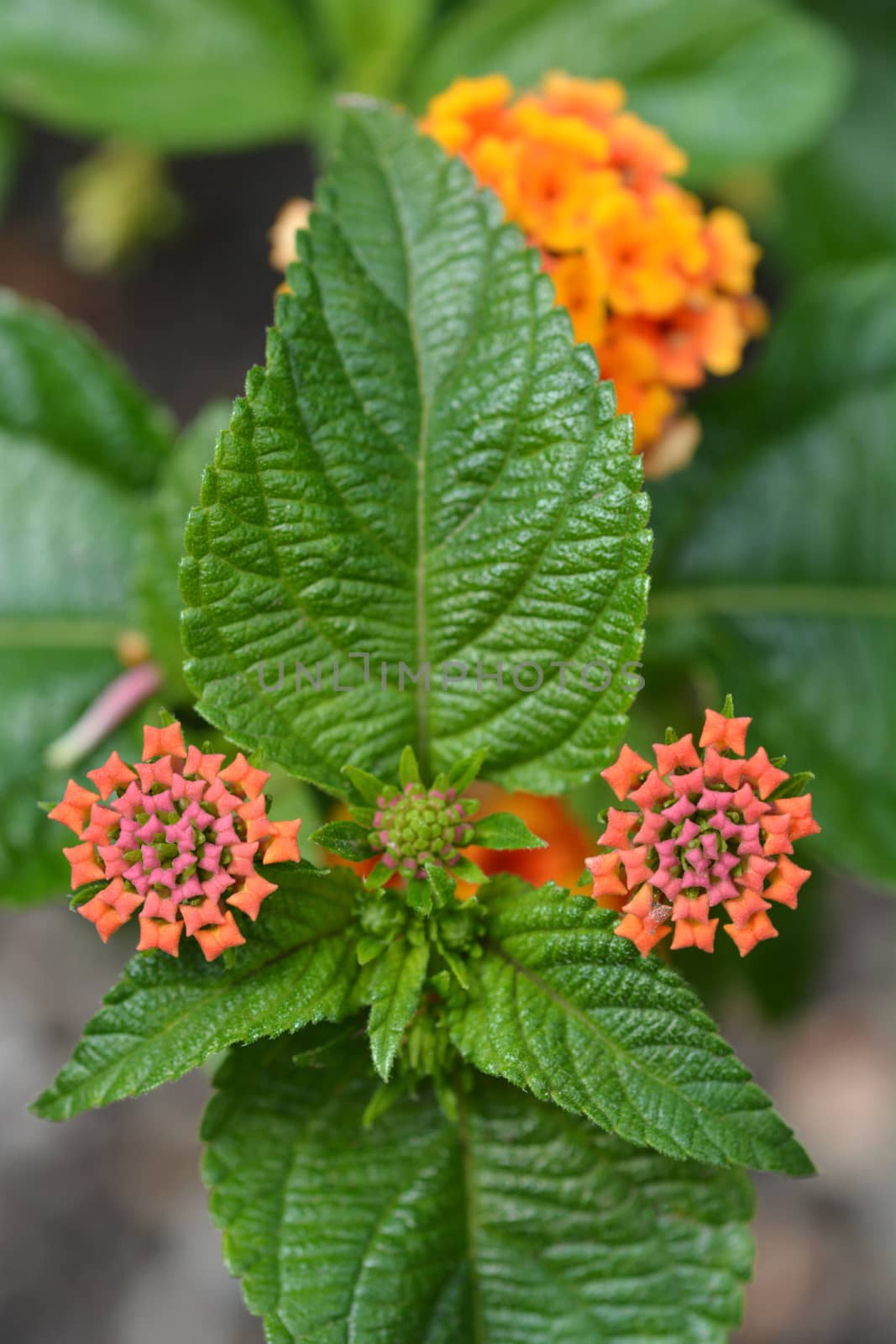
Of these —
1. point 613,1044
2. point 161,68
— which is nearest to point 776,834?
point 613,1044

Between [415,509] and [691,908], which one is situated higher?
[415,509]

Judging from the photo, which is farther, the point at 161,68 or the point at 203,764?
the point at 161,68

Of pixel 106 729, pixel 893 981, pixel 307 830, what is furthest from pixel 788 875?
pixel 893 981

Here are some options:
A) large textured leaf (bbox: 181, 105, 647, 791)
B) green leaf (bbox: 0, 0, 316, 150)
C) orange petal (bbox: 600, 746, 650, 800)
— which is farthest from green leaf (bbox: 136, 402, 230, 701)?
green leaf (bbox: 0, 0, 316, 150)

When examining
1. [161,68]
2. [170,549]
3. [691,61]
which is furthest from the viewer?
[161,68]

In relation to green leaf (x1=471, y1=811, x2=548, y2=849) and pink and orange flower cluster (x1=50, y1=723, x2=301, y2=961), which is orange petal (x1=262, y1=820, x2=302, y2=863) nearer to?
pink and orange flower cluster (x1=50, y1=723, x2=301, y2=961)

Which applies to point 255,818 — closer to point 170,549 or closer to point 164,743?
point 164,743

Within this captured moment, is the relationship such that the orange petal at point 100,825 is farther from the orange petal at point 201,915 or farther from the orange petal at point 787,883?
the orange petal at point 787,883
